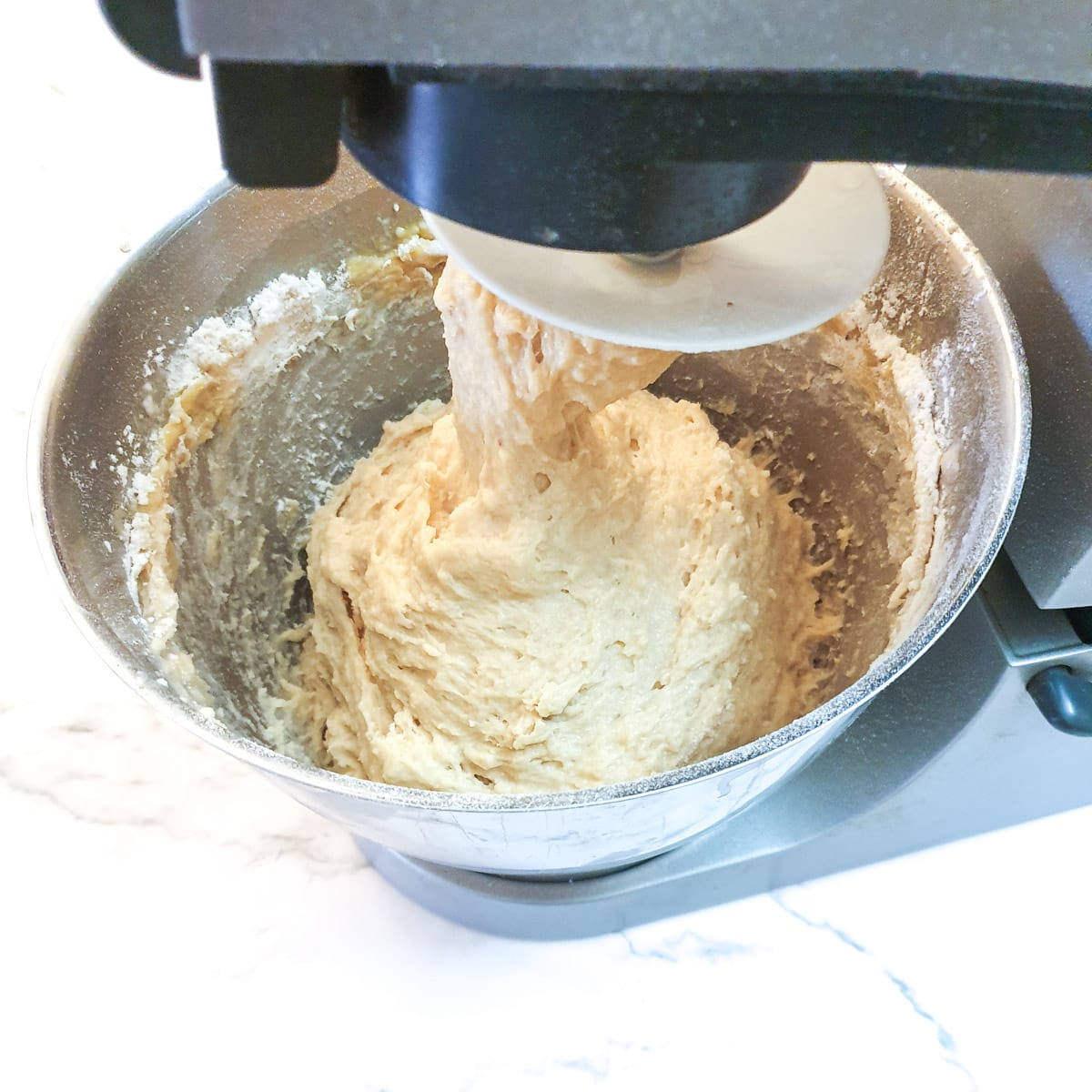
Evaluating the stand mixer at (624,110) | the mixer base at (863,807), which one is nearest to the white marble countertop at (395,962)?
the mixer base at (863,807)

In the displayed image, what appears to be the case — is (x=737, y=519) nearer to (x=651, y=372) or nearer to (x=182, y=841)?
(x=651, y=372)

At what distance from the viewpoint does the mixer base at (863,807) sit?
75 centimetres

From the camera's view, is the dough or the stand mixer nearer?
the stand mixer

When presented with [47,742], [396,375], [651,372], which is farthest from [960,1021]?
[47,742]

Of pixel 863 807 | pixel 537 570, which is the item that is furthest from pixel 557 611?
pixel 863 807

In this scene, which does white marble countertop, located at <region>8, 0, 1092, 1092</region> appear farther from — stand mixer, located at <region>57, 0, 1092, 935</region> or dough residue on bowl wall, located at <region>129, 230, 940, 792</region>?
stand mixer, located at <region>57, 0, 1092, 935</region>

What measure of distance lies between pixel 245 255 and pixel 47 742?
0.57 metres

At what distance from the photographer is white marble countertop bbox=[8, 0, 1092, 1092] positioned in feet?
2.92

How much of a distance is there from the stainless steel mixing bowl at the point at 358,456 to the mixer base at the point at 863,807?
0.15ft

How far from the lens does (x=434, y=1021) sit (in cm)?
91

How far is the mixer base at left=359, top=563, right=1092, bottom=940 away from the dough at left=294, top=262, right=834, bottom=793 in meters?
0.09

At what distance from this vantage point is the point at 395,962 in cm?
93

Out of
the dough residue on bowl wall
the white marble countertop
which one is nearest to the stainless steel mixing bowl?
the dough residue on bowl wall

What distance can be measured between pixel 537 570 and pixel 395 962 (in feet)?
1.39
